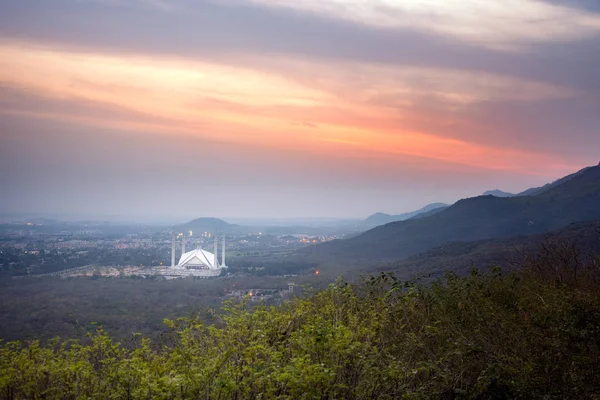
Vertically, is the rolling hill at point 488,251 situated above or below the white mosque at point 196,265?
above

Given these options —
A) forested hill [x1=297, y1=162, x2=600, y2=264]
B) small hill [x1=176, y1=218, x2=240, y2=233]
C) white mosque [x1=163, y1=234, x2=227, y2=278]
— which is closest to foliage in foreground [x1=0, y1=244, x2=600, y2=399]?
forested hill [x1=297, y1=162, x2=600, y2=264]

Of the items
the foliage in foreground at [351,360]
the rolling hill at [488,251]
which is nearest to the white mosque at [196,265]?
the rolling hill at [488,251]

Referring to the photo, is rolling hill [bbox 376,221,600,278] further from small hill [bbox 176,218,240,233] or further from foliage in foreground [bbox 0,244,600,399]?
small hill [bbox 176,218,240,233]

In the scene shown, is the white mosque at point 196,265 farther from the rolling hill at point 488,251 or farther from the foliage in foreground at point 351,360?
the foliage in foreground at point 351,360

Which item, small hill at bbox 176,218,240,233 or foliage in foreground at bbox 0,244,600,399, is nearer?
foliage in foreground at bbox 0,244,600,399

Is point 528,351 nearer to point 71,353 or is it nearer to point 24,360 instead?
point 71,353

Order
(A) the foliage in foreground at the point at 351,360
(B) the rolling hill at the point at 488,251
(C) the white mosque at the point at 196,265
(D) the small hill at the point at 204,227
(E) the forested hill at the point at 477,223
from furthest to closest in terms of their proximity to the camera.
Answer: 1. (D) the small hill at the point at 204,227
2. (E) the forested hill at the point at 477,223
3. (C) the white mosque at the point at 196,265
4. (B) the rolling hill at the point at 488,251
5. (A) the foliage in foreground at the point at 351,360
